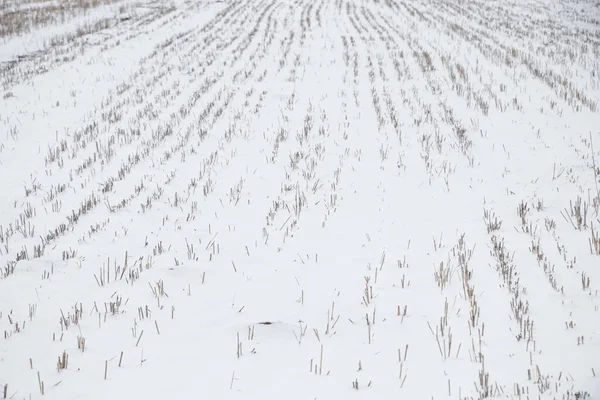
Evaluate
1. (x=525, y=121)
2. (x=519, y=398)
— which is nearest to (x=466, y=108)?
(x=525, y=121)

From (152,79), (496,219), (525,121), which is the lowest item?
(496,219)

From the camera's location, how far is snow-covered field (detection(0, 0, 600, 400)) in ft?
8.73

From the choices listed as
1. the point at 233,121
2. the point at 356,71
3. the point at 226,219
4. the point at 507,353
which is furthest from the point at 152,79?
the point at 507,353

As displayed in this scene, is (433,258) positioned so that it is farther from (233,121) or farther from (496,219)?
(233,121)

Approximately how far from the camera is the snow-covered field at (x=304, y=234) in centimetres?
266

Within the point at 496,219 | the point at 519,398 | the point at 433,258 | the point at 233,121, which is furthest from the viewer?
the point at 233,121

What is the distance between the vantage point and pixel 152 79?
11.0 meters

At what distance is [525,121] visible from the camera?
7297 mm

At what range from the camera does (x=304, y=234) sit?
14.6ft

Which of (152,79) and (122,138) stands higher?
(152,79)

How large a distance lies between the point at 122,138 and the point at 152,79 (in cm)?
445

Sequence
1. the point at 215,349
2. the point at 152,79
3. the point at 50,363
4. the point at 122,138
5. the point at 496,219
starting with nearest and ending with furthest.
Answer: the point at 50,363
the point at 215,349
the point at 496,219
the point at 122,138
the point at 152,79

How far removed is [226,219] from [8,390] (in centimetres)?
264

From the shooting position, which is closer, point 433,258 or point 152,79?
point 433,258
